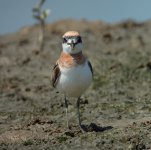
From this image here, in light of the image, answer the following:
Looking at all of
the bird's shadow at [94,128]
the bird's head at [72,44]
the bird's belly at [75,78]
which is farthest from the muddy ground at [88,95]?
the bird's head at [72,44]

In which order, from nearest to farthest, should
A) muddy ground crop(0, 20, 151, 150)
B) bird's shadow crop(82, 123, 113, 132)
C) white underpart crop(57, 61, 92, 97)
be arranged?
muddy ground crop(0, 20, 151, 150)
white underpart crop(57, 61, 92, 97)
bird's shadow crop(82, 123, 113, 132)

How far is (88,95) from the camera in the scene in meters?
14.0

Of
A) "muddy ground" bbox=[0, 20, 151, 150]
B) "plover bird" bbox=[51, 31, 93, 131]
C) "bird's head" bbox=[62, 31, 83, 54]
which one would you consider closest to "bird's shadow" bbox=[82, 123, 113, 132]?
"muddy ground" bbox=[0, 20, 151, 150]

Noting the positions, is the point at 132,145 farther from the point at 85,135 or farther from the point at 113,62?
the point at 113,62

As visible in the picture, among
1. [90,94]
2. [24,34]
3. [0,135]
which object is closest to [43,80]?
[90,94]

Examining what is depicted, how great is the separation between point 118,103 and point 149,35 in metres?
10.3

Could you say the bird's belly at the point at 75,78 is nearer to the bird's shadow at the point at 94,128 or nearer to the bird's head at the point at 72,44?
the bird's head at the point at 72,44

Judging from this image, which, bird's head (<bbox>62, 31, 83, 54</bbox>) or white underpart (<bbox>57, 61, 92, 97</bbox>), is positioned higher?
bird's head (<bbox>62, 31, 83, 54</bbox>)

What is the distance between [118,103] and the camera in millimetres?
12898

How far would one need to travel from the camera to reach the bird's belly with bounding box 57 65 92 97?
1002 cm

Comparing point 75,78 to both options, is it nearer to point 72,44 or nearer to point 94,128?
point 72,44

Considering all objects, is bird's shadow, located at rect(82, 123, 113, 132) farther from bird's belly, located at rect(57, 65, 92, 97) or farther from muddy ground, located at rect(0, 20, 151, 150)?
bird's belly, located at rect(57, 65, 92, 97)

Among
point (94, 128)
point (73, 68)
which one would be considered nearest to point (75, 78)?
point (73, 68)

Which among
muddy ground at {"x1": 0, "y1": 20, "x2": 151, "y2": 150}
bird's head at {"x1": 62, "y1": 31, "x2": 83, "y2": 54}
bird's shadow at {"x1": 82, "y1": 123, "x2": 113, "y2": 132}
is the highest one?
bird's head at {"x1": 62, "y1": 31, "x2": 83, "y2": 54}
